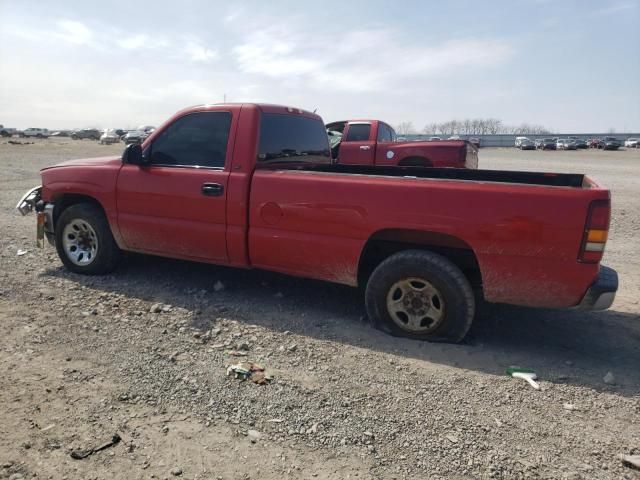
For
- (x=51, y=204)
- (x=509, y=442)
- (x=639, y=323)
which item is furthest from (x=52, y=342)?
(x=639, y=323)

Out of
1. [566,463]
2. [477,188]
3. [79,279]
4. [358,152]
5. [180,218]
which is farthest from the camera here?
[358,152]

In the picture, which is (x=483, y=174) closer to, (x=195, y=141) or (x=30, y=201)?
(x=195, y=141)

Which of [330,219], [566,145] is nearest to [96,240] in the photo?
[330,219]

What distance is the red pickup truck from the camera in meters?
3.36

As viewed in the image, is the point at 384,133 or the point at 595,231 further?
the point at 384,133

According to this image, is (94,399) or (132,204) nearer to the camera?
(94,399)

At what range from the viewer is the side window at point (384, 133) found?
10.6m

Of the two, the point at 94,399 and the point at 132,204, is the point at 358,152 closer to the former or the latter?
the point at 132,204

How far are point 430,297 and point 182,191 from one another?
2.52 meters

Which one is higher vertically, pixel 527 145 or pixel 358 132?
pixel 527 145

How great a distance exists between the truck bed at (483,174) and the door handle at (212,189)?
63 centimetres

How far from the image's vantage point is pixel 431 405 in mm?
2982

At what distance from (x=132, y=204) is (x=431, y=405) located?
353 centimetres

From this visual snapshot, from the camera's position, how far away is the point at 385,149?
10.3 m
